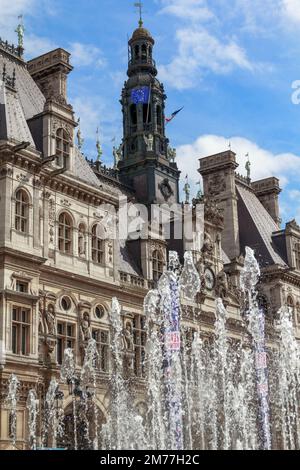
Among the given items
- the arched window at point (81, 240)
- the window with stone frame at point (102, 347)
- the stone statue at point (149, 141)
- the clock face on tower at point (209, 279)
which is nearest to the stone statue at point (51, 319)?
the window with stone frame at point (102, 347)

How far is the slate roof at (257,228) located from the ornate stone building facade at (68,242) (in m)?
6.47

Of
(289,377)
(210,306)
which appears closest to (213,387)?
(210,306)

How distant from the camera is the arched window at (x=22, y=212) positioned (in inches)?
1649

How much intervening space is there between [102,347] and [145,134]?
24264mm

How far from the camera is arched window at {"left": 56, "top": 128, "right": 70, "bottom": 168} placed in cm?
4659

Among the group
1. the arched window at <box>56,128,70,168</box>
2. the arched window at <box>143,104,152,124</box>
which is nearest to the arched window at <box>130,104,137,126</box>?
the arched window at <box>143,104,152,124</box>

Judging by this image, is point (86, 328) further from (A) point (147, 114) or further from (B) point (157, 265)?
(A) point (147, 114)

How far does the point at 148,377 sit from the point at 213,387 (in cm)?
721

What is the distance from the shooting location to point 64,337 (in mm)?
43688

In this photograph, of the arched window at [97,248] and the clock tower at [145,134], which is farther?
the clock tower at [145,134]

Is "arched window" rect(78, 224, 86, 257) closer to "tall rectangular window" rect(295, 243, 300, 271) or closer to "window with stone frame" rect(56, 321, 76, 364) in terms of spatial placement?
"window with stone frame" rect(56, 321, 76, 364)

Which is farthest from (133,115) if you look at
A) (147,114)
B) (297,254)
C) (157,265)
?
(297,254)

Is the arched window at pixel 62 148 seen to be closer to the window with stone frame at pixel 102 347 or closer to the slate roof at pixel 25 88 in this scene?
the slate roof at pixel 25 88

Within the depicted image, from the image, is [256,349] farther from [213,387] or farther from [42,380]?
[42,380]
